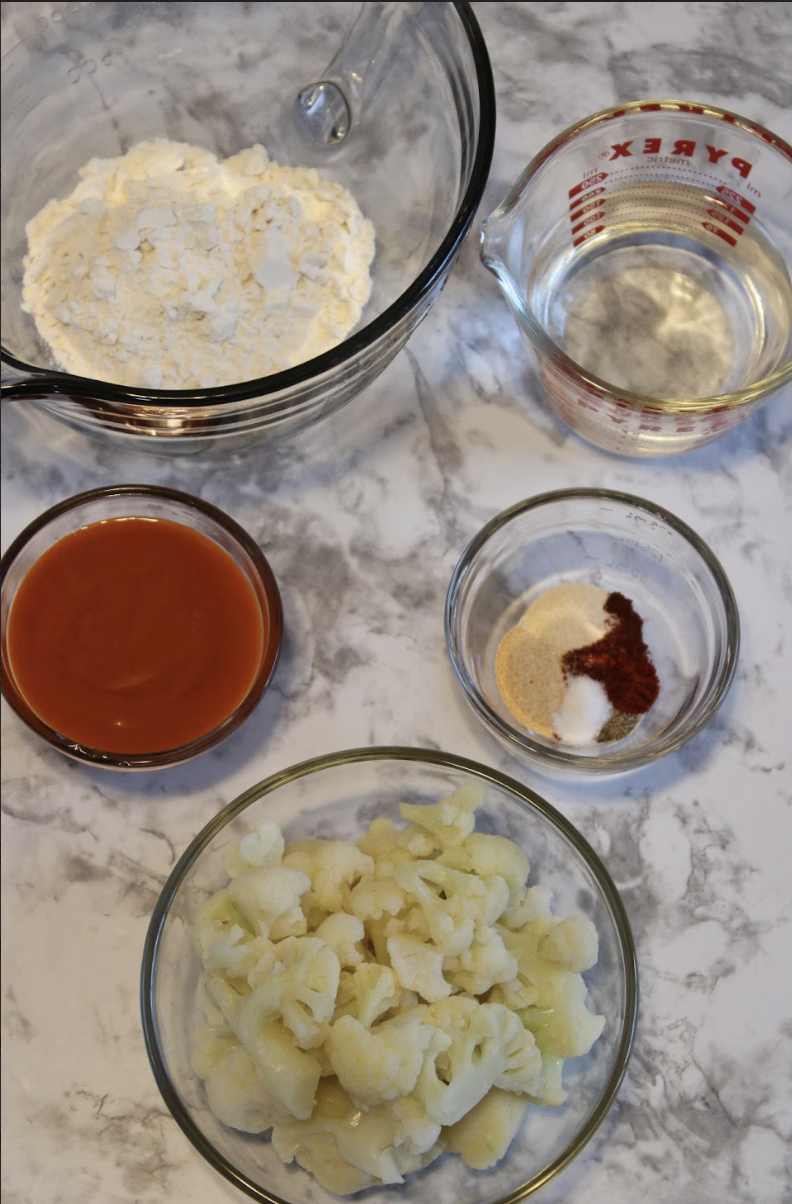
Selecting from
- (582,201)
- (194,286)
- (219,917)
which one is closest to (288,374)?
(194,286)

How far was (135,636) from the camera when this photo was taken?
1.47 metres

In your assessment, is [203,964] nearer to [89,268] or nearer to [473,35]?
[89,268]

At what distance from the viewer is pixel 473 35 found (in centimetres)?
144

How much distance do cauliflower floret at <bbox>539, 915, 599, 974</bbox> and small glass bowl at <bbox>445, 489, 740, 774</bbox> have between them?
198 millimetres

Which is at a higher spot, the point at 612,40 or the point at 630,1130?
the point at 612,40

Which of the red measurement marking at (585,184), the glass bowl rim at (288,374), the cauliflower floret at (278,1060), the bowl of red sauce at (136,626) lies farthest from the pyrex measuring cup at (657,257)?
the cauliflower floret at (278,1060)

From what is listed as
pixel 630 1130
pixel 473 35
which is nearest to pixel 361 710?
pixel 630 1130

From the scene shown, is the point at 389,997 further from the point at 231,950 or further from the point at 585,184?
the point at 585,184

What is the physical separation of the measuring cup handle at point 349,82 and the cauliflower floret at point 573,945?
45.0 inches

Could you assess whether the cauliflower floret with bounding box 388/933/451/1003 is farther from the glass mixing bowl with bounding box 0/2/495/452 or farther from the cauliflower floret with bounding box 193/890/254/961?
the glass mixing bowl with bounding box 0/2/495/452

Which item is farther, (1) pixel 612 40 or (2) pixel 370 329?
(1) pixel 612 40

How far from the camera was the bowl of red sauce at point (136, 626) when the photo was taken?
1.44 m

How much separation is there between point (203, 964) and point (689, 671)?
74 centimetres

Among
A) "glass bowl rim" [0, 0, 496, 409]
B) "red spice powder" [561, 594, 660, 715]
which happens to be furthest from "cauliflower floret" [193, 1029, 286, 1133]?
"glass bowl rim" [0, 0, 496, 409]
